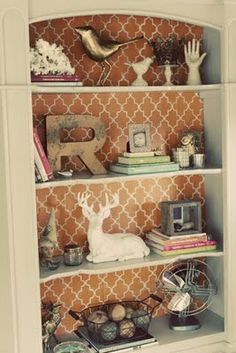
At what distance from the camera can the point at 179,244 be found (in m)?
2.91

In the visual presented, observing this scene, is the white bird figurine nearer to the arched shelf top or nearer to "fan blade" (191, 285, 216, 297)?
the arched shelf top

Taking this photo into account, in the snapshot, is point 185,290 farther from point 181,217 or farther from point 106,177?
Result: point 106,177

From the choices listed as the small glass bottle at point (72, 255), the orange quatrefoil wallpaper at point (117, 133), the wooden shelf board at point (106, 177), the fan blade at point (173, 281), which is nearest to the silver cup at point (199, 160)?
the wooden shelf board at point (106, 177)

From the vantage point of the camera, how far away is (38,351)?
2516 mm

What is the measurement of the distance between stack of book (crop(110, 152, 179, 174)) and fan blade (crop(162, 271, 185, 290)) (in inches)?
22.9

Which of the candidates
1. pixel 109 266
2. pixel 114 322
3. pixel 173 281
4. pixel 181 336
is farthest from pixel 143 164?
pixel 181 336

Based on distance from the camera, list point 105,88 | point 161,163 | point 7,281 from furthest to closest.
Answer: point 161,163 → point 105,88 → point 7,281

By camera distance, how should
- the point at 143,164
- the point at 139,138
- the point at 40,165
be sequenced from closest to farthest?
the point at 40,165 → the point at 143,164 → the point at 139,138

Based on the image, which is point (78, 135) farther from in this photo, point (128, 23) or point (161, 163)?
point (128, 23)

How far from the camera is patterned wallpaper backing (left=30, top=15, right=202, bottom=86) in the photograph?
2809mm

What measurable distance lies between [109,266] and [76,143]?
1.98ft

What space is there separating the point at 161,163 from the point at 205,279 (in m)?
0.74

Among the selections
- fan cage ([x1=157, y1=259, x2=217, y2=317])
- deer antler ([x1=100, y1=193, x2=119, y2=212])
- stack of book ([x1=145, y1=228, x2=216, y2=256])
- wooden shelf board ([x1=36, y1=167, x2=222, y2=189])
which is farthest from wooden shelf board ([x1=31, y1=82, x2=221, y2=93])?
fan cage ([x1=157, y1=259, x2=217, y2=317])

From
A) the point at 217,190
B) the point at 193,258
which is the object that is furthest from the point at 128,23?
the point at 193,258
